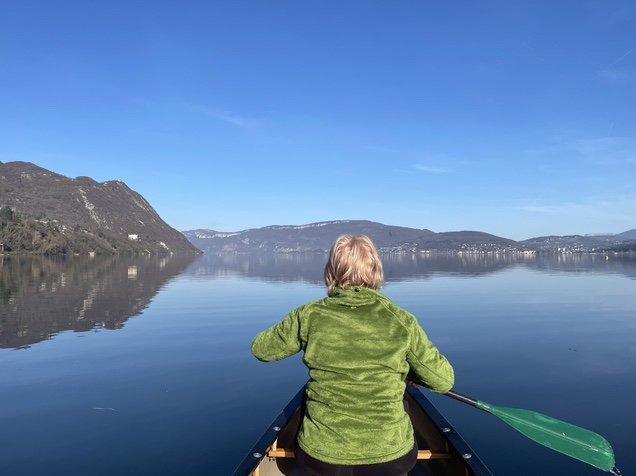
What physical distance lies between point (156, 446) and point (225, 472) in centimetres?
164

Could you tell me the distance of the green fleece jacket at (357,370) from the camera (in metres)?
3.64

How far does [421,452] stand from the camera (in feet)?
19.4

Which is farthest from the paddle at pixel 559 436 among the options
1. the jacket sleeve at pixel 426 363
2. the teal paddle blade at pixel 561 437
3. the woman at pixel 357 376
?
the woman at pixel 357 376

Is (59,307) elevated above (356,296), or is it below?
below

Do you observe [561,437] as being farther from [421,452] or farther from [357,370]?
[357,370]

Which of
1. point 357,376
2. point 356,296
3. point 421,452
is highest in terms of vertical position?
point 356,296

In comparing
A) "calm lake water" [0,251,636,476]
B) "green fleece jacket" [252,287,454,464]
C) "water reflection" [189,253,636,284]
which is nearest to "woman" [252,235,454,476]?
"green fleece jacket" [252,287,454,464]

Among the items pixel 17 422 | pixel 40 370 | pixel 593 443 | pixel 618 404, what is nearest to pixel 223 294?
pixel 40 370

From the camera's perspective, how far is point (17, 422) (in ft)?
30.6

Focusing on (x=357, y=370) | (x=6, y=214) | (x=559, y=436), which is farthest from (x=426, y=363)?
(x=6, y=214)

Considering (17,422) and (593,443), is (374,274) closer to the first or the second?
(593,443)

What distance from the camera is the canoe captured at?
17.0 feet

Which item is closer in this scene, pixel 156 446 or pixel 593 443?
pixel 593 443

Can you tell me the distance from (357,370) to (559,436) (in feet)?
16.1
